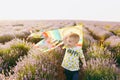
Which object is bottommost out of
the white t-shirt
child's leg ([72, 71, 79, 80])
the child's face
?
child's leg ([72, 71, 79, 80])

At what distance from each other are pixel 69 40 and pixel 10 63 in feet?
5.91

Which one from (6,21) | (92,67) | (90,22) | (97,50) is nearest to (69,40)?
(92,67)

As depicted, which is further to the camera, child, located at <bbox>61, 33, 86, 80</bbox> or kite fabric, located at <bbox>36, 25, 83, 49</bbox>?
kite fabric, located at <bbox>36, 25, 83, 49</bbox>

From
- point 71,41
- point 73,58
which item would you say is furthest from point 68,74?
point 71,41

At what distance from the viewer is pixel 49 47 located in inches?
272

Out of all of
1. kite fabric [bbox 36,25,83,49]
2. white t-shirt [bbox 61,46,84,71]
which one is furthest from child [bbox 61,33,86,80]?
kite fabric [bbox 36,25,83,49]

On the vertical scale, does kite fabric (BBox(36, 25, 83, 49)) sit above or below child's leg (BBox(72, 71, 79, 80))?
above

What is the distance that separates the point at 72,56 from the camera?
21.8 ft

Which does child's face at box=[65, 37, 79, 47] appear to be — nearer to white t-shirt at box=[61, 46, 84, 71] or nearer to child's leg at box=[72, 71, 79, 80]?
white t-shirt at box=[61, 46, 84, 71]

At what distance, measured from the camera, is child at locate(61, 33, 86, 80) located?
6.62m

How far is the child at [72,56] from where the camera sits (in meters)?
6.62

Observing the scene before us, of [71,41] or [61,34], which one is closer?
[71,41]

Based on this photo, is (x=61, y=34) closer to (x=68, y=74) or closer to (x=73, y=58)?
(x=73, y=58)

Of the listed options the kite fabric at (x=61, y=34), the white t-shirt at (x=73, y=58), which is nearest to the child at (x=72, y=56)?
the white t-shirt at (x=73, y=58)
